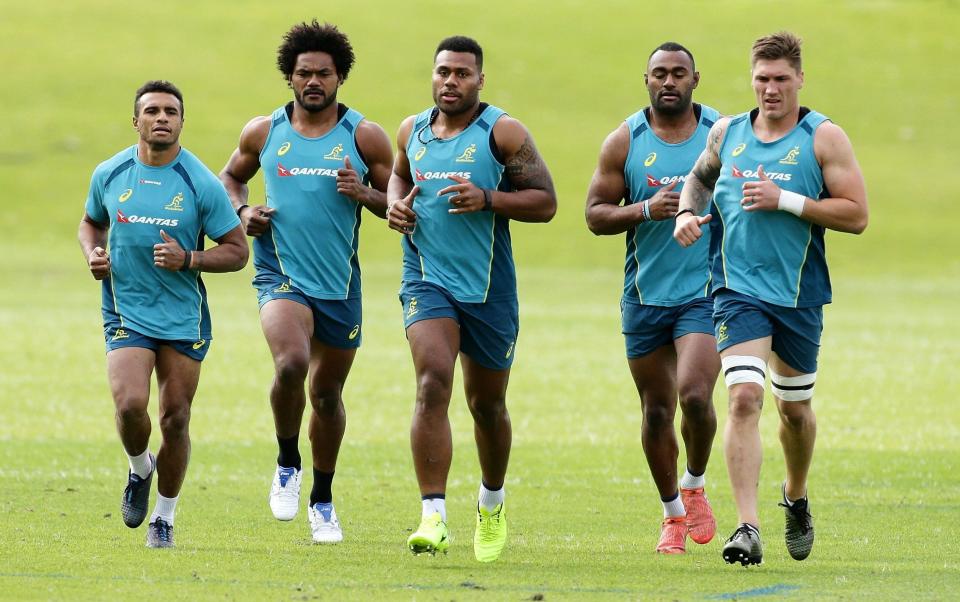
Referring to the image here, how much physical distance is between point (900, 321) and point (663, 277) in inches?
1058

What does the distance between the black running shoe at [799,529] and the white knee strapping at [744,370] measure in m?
0.89

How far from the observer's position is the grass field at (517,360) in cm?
942

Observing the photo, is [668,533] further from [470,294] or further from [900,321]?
[900,321]

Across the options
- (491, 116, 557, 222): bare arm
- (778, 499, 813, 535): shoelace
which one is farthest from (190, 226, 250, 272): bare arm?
(778, 499, 813, 535): shoelace

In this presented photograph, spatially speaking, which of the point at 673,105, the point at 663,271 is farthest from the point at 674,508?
the point at 673,105

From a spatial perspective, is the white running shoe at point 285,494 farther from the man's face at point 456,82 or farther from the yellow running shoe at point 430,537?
the man's face at point 456,82

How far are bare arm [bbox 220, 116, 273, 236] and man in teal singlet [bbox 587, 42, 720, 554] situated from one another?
211 cm

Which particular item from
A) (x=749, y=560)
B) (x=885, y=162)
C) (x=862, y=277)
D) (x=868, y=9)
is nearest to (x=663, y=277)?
(x=749, y=560)

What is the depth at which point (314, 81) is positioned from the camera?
1109 centimetres

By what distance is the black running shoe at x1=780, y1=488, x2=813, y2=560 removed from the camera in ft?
32.1

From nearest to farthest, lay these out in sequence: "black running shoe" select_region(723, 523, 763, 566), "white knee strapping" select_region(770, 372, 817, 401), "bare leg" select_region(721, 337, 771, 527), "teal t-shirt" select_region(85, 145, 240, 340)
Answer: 1. "black running shoe" select_region(723, 523, 763, 566)
2. "bare leg" select_region(721, 337, 771, 527)
3. "white knee strapping" select_region(770, 372, 817, 401)
4. "teal t-shirt" select_region(85, 145, 240, 340)

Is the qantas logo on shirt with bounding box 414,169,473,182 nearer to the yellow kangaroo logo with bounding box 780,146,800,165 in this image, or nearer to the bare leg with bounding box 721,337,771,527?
the yellow kangaroo logo with bounding box 780,146,800,165

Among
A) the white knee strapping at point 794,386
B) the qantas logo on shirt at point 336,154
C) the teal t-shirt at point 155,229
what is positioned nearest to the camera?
the white knee strapping at point 794,386

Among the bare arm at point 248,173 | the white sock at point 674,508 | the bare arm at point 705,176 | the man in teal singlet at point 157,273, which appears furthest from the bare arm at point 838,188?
the bare arm at point 248,173
